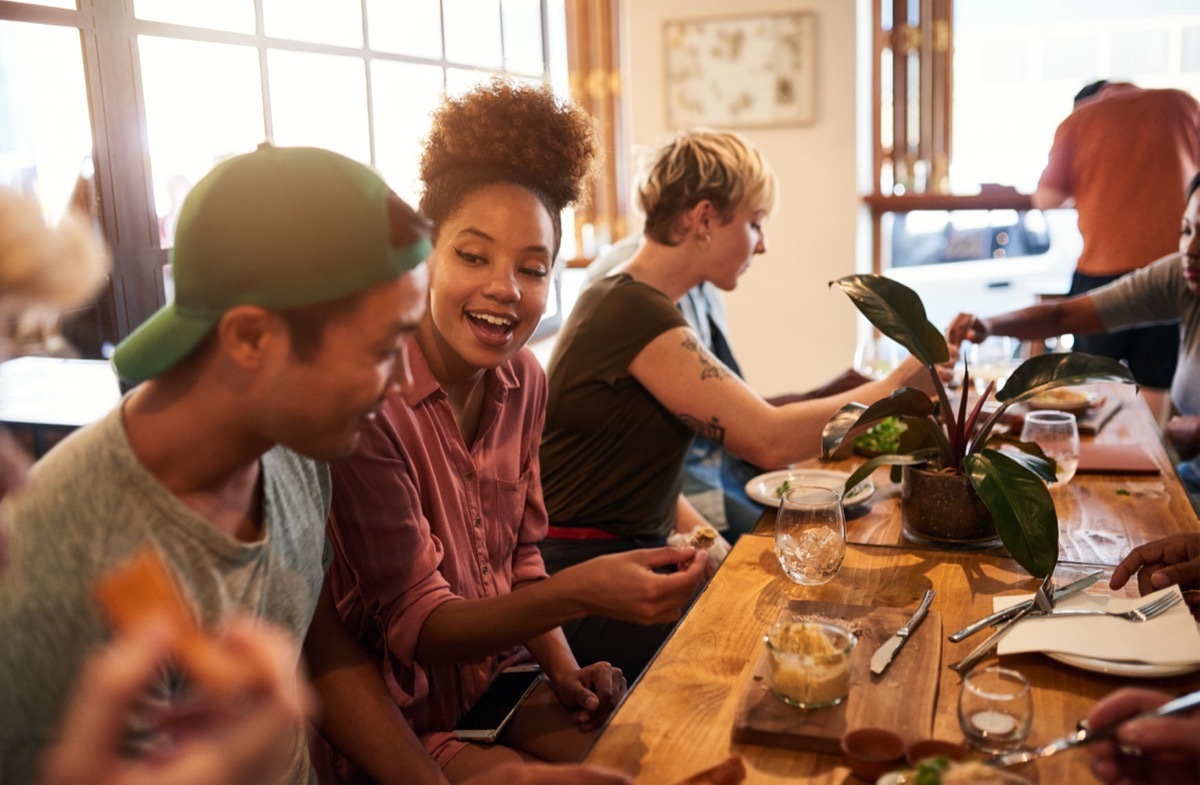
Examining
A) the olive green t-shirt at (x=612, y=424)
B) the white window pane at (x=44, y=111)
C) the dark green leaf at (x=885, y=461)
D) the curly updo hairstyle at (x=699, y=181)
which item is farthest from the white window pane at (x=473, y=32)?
the dark green leaf at (x=885, y=461)

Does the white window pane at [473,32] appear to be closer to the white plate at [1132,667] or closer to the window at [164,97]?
the window at [164,97]

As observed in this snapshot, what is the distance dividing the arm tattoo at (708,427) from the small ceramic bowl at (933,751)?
1.10m

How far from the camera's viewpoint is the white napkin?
114cm

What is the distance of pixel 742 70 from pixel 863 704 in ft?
13.0

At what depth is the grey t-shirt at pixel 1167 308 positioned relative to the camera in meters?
2.75

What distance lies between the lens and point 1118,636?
120cm

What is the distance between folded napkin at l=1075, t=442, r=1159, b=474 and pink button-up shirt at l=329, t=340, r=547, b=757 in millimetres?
1064

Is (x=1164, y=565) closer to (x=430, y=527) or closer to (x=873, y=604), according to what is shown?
(x=873, y=604)

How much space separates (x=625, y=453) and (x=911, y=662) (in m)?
1.03

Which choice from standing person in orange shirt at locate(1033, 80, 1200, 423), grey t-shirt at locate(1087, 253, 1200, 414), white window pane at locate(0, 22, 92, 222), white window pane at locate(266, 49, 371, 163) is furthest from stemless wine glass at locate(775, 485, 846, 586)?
standing person in orange shirt at locate(1033, 80, 1200, 423)

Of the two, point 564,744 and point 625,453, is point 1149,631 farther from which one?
point 625,453

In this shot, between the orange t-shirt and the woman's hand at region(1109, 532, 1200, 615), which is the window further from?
A: the orange t-shirt

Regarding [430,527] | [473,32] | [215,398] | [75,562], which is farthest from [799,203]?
[75,562]

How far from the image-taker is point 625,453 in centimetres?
215
